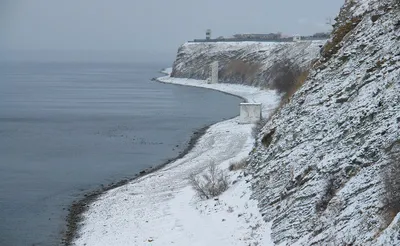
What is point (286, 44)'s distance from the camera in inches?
4678

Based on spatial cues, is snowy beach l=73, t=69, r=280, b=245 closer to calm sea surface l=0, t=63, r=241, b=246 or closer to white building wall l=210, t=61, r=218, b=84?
calm sea surface l=0, t=63, r=241, b=246

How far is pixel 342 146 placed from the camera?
17297 millimetres

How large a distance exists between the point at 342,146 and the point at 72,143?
33.0m

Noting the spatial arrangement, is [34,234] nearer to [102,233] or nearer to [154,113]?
[102,233]

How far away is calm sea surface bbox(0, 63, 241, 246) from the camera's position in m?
27.6

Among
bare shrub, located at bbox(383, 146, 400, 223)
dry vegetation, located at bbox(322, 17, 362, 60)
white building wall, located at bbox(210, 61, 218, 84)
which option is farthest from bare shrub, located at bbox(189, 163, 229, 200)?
white building wall, located at bbox(210, 61, 218, 84)

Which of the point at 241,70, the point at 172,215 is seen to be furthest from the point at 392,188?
the point at 241,70

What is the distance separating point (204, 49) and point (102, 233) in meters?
125

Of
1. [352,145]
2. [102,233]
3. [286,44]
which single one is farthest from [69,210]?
[286,44]

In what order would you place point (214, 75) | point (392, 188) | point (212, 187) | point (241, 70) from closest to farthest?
point (392, 188) < point (212, 187) < point (241, 70) < point (214, 75)

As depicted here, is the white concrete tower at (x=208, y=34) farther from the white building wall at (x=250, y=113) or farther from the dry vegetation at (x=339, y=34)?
the dry vegetation at (x=339, y=34)

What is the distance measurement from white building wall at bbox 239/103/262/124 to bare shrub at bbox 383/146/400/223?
36.4 meters

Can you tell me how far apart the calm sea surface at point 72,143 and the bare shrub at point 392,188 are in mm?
13731

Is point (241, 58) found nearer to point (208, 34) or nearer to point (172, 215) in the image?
point (208, 34)
